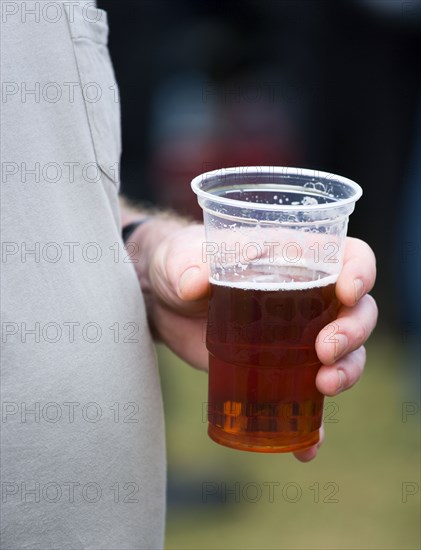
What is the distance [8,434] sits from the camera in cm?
127

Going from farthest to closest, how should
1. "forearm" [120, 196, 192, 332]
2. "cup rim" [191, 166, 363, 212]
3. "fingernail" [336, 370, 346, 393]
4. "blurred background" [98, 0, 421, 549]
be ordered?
"blurred background" [98, 0, 421, 549], "forearm" [120, 196, 192, 332], "fingernail" [336, 370, 346, 393], "cup rim" [191, 166, 363, 212]

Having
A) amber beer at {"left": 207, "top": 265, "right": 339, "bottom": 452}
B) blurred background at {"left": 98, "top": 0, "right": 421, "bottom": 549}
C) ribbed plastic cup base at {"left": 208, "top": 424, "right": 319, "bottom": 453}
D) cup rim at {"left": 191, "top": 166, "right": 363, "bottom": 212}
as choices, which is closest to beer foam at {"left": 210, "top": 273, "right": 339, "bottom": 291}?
amber beer at {"left": 207, "top": 265, "right": 339, "bottom": 452}

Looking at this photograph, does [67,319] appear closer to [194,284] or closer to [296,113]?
[194,284]

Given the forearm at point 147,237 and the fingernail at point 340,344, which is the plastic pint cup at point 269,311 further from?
the forearm at point 147,237

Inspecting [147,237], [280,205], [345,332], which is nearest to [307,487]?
[147,237]

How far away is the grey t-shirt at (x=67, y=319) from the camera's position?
129 cm

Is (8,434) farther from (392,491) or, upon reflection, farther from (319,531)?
(392,491)

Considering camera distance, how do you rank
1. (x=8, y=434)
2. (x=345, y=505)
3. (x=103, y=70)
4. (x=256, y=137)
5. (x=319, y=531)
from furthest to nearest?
(x=256, y=137)
(x=345, y=505)
(x=319, y=531)
(x=103, y=70)
(x=8, y=434)

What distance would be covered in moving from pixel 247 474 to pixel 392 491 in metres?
0.74

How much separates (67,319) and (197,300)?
0.23 metres

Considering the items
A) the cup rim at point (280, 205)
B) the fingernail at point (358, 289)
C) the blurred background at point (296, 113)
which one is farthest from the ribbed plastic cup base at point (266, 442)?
the blurred background at point (296, 113)

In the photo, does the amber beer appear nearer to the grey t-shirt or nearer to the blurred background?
the grey t-shirt

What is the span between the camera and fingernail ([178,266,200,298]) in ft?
4.48

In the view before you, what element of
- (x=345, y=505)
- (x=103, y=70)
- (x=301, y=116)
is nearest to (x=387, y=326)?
(x=301, y=116)
